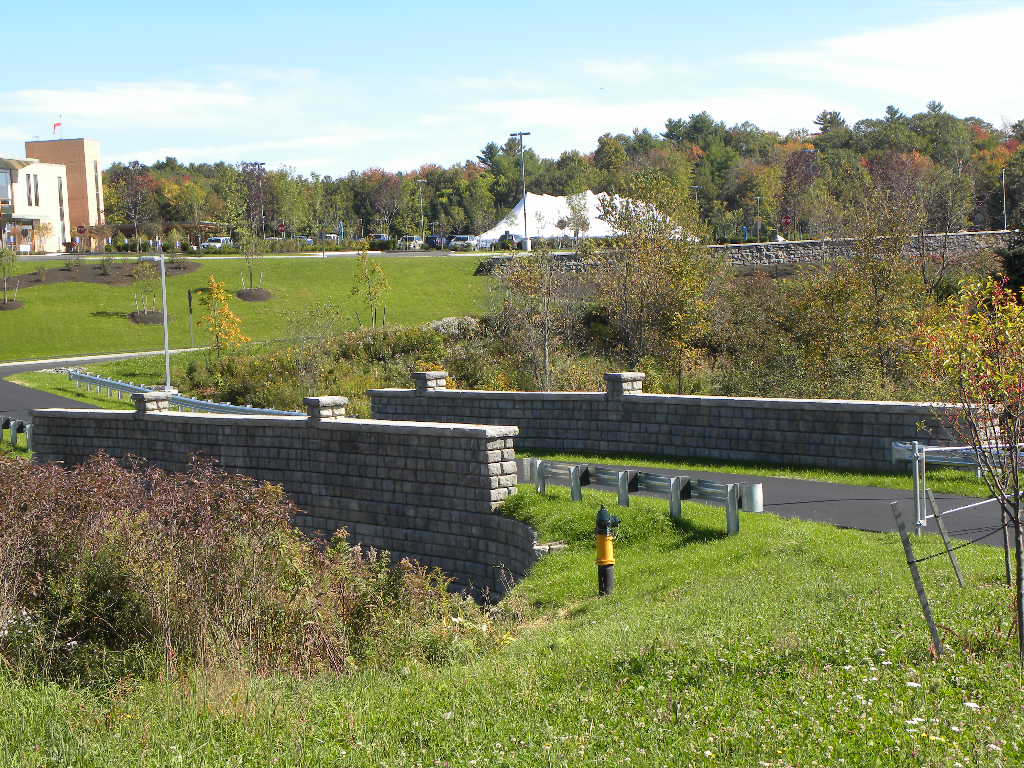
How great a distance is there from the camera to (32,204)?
8881 centimetres

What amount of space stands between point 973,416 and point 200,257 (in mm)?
67062

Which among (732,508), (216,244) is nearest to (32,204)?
(216,244)

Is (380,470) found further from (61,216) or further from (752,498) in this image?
(61,216)

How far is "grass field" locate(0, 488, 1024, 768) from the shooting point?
6484 mm

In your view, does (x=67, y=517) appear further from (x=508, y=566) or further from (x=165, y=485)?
(x=508, y=566)

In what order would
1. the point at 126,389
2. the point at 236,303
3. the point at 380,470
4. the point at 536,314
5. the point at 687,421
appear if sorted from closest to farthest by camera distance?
1. the point at 380,470
2. the point at 687,421
3. the point at 126,389
4. the point at 536,314
5. the point at 236,303

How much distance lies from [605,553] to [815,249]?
4297cm

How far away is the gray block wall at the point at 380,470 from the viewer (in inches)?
664

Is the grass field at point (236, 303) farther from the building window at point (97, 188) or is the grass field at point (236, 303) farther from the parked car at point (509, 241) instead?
the building window at point (97, 188)

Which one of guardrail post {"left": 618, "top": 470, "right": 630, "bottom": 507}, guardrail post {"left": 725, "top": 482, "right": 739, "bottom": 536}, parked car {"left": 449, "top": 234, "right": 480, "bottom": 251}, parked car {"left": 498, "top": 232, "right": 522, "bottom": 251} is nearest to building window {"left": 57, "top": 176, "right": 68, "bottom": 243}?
parked car {"left": 449, "top": 234, "right": 480, "bottom": 251}

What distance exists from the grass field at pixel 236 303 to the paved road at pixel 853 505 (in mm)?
31451

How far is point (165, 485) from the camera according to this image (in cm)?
1441

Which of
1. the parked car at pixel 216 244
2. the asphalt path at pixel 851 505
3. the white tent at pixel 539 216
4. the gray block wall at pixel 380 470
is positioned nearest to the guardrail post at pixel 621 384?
the asphalt path at pixel 851 505

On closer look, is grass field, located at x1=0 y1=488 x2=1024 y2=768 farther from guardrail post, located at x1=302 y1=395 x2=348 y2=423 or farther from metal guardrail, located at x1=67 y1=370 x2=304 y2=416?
metal guardrail, located at x1=67 y1=370 x2=304 y2=416
